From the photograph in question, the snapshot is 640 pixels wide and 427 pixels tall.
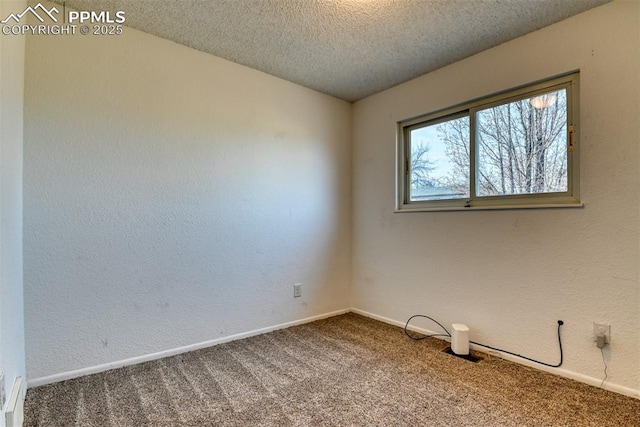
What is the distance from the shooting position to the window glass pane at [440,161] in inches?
107

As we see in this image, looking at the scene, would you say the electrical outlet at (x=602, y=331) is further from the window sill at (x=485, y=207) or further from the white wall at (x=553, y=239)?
the window sill at (x=485, y=207)

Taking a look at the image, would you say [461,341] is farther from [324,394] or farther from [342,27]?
[342,27]

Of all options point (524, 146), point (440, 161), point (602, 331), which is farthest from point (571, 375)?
point (440, 161)

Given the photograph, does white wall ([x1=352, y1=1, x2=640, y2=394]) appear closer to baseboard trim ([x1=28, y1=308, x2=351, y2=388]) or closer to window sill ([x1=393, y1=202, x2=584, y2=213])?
window sill ([x1=393, y1=202, x2=584, y2=213])

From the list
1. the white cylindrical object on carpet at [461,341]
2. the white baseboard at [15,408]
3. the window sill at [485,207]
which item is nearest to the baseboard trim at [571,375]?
the white cylindrical object on carpet at [461,341]

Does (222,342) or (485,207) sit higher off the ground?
(485,207)

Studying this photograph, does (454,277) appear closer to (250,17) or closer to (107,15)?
(250,17)

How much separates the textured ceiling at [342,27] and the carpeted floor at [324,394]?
2310 mm

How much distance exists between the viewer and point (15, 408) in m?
1.38

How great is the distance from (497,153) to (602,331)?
1.34 m

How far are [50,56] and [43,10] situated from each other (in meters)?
0.27

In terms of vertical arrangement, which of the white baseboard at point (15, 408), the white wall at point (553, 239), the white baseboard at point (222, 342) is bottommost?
the white baseboard at point (222, 342)

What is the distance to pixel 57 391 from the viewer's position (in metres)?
1.82

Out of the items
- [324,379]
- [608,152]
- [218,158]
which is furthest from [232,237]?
[608,152]
